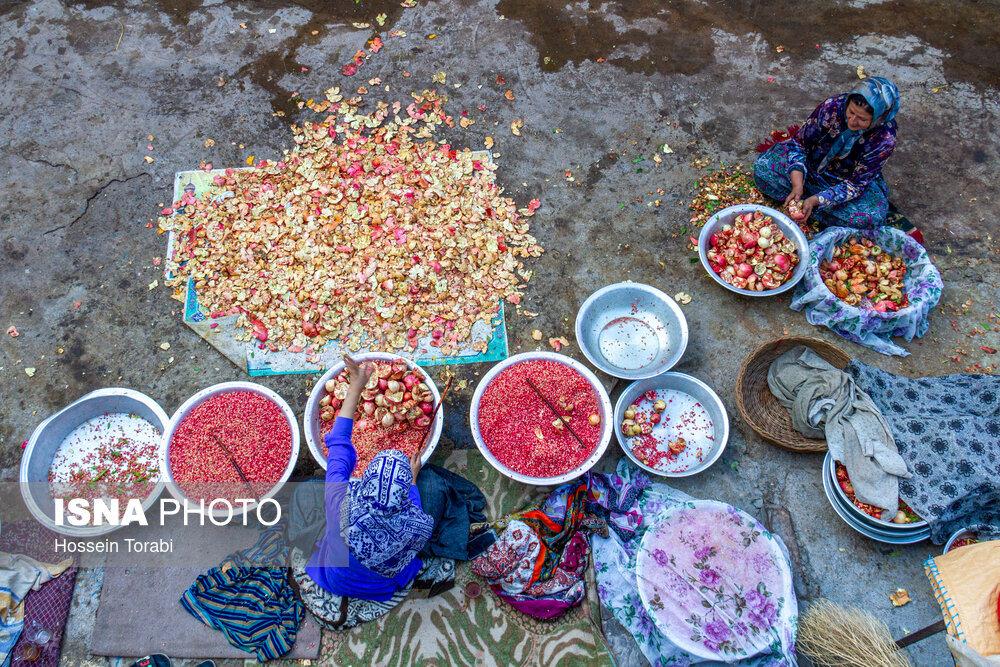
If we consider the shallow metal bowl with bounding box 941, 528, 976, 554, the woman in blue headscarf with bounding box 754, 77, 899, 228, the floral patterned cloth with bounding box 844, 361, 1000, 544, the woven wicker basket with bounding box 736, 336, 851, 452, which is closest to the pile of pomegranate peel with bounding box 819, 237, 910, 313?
the woman in blue headscarf with bounding box 754, 77, 899, 228

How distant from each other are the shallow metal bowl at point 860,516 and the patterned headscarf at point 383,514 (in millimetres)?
2012

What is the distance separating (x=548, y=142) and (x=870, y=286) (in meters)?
2.22

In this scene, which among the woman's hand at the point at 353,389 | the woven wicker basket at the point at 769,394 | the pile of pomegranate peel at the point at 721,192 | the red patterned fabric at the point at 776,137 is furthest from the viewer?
the red patterned fabric at the point at 776,137

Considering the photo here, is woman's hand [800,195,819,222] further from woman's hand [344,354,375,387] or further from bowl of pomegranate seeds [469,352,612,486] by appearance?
woman's hand [344,354,375,387]

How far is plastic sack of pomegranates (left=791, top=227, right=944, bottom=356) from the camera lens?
10.6 feet

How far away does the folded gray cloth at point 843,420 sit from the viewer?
8.81 ft

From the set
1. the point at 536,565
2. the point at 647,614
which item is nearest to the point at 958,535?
the point at 647,614

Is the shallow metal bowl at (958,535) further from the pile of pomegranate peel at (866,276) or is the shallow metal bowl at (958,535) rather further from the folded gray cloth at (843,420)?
the pile of pomegranate peel at (866,276)

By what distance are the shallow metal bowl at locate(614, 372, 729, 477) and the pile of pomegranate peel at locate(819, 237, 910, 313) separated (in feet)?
3.36

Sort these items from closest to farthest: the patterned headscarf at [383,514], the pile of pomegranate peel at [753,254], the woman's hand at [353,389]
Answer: the patterned headscarf at [383,514] < the woman's hand at [353,389] < the pile of pomegranate peel at [753,254]

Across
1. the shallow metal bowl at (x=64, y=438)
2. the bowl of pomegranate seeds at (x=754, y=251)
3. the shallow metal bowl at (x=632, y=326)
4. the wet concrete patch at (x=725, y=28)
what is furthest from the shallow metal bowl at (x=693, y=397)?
the wet concrete patch at (x=725, y=28)

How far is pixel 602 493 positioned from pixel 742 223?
5.97ft

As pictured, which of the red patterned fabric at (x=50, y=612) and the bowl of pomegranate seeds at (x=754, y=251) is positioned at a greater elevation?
the bowl of pomegranate seeds at (x=754, y=251)

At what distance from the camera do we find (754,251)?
11.1ft
